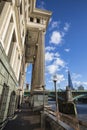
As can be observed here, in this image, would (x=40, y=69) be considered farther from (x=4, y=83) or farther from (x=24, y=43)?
(x=4, y=83)

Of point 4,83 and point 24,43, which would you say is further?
point 24,43

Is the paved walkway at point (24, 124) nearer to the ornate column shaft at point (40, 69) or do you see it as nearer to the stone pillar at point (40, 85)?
the stone pillar at point (40, 85)

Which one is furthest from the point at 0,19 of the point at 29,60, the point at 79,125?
the point at 29,60

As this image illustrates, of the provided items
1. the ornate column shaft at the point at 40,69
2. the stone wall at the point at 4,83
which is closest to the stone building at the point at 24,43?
the ornate column shaft at the point at 40,69

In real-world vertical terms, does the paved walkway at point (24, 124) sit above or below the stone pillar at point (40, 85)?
below

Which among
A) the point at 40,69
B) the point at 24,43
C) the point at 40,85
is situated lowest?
the point at 40,85

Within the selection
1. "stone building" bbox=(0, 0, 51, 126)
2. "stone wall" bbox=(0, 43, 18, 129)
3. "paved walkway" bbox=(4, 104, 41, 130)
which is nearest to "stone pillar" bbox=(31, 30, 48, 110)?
"stone building" bbox=(0, 0, 51, 126)

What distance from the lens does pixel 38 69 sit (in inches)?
770

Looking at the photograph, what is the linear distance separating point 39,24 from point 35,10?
284 cm

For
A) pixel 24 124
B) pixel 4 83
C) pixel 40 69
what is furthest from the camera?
pixel 40 69

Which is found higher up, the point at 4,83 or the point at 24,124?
the point at 4,83

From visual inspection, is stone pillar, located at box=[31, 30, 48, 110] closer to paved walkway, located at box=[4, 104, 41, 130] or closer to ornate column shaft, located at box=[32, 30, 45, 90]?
ornate column shaft, located at box=[32, 30, 45, 90]

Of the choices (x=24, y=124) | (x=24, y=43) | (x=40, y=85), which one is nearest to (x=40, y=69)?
(x=40, y=85)

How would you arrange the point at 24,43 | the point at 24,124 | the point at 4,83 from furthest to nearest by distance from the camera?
the point at 24,43 → the point at 24,124 → the point at 4,83
